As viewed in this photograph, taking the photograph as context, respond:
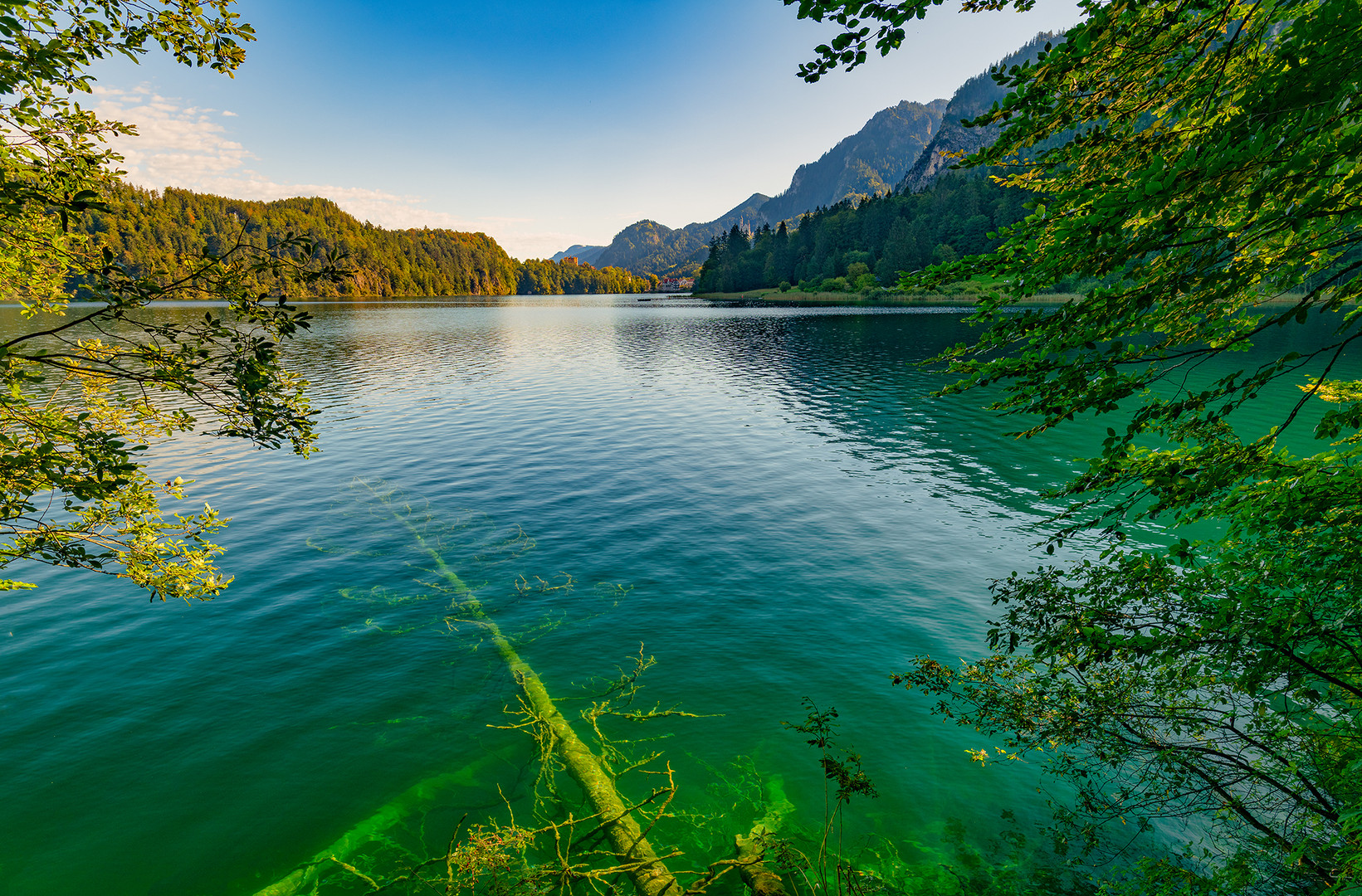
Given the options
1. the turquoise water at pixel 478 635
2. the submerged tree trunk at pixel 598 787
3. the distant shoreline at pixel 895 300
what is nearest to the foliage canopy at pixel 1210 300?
the turquoise water at pixel 478 635

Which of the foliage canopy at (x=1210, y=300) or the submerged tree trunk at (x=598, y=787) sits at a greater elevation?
the foliage canopy at (x=1210, y=300)

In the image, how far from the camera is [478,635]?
15797mm

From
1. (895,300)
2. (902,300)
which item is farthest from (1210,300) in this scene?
(895,300)

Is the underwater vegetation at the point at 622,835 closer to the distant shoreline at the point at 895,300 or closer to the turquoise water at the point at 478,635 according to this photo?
the turquoise water at the point at 478,635

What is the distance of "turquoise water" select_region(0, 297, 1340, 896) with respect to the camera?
10.5m

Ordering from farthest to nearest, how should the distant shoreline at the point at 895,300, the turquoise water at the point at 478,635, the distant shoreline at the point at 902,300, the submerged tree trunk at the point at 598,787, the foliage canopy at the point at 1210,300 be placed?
the distant shoreline at the point at 895,300, the distant shoreline at the point at 902,300, the turquoise water at the point at 478,635, the submerged tree trunk at the point at 598,787, the foliage canopy at the point at 1210,300

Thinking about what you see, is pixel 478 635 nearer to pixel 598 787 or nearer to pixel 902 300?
pixel 598 787

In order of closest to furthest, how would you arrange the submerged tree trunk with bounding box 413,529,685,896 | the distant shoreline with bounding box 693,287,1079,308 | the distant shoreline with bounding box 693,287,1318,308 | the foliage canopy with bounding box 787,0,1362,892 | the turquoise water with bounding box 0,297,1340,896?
the foliage canopy with bounding box 787,0,1362,892 < the submerged tree trunk with bounding box 413,529,685,896 < the turquoise water with bounding box 0,297,1340,896 < the distant shoreline with bounding box 693,287,1318,308 < the distant shoreline with bounding box 693,287,1079,308

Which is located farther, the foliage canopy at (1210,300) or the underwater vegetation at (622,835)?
the underwater vegetation at (622,835)

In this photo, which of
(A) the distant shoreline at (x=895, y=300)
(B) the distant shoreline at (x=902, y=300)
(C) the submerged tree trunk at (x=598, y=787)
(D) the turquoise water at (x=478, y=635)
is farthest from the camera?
(A) the distant shoreline at (x=895, y=300)

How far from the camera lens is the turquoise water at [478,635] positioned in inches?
412

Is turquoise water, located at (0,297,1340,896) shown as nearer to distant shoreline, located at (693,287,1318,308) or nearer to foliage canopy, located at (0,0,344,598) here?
foliage canopy, located at (0,0,344,598)

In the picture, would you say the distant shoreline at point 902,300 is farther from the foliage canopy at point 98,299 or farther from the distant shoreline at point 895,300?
the foliage canopy at point 98,299

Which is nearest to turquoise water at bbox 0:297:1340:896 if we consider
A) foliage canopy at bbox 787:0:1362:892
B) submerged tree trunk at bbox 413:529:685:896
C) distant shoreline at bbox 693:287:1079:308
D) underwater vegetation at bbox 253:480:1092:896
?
underwater vegetation at bbox 253:480:1092:896
